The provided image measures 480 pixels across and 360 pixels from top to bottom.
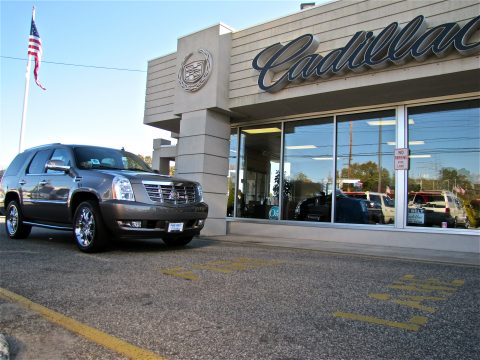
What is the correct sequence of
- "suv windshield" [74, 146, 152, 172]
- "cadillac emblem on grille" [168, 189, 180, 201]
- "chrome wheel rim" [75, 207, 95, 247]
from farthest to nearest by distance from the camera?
"suv windshield" [74, 146, 152, 172] < "cadillac emblem on grille" [168, 189, 180, 201] < "chrome wheel rim" [75, 207, 95, 247]

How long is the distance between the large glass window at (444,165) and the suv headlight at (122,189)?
22.2ft

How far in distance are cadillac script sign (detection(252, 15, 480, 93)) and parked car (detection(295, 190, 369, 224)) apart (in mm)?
3380

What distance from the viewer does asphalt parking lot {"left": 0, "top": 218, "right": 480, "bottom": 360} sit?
291cm

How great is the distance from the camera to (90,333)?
313 centimetres

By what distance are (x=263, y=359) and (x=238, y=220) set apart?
10.4 metres

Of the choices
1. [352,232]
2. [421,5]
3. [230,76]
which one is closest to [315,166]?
[352,232]

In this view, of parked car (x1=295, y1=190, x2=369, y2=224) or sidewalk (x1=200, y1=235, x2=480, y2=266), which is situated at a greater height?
parked car (x1=295, y1=190, x2=369, y2=224)

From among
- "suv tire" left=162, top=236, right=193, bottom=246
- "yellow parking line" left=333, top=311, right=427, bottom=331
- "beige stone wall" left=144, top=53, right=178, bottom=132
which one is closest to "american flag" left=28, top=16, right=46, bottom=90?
"beige stone wall" left=144, top=53, right=178, bottom=132

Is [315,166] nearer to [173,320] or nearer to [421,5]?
[421,5]

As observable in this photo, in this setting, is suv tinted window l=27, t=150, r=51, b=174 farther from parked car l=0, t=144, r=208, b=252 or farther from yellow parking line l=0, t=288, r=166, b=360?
yellow parking line l=0, t=288, r=166, b=360

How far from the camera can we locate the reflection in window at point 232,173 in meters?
13.7

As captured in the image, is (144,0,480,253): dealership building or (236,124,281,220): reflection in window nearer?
(144,0,480,253): dealership building

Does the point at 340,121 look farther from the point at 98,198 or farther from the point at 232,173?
the point at 98,198

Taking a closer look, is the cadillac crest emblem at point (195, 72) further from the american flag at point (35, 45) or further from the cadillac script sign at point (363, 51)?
the american flag at point (35, 45)
